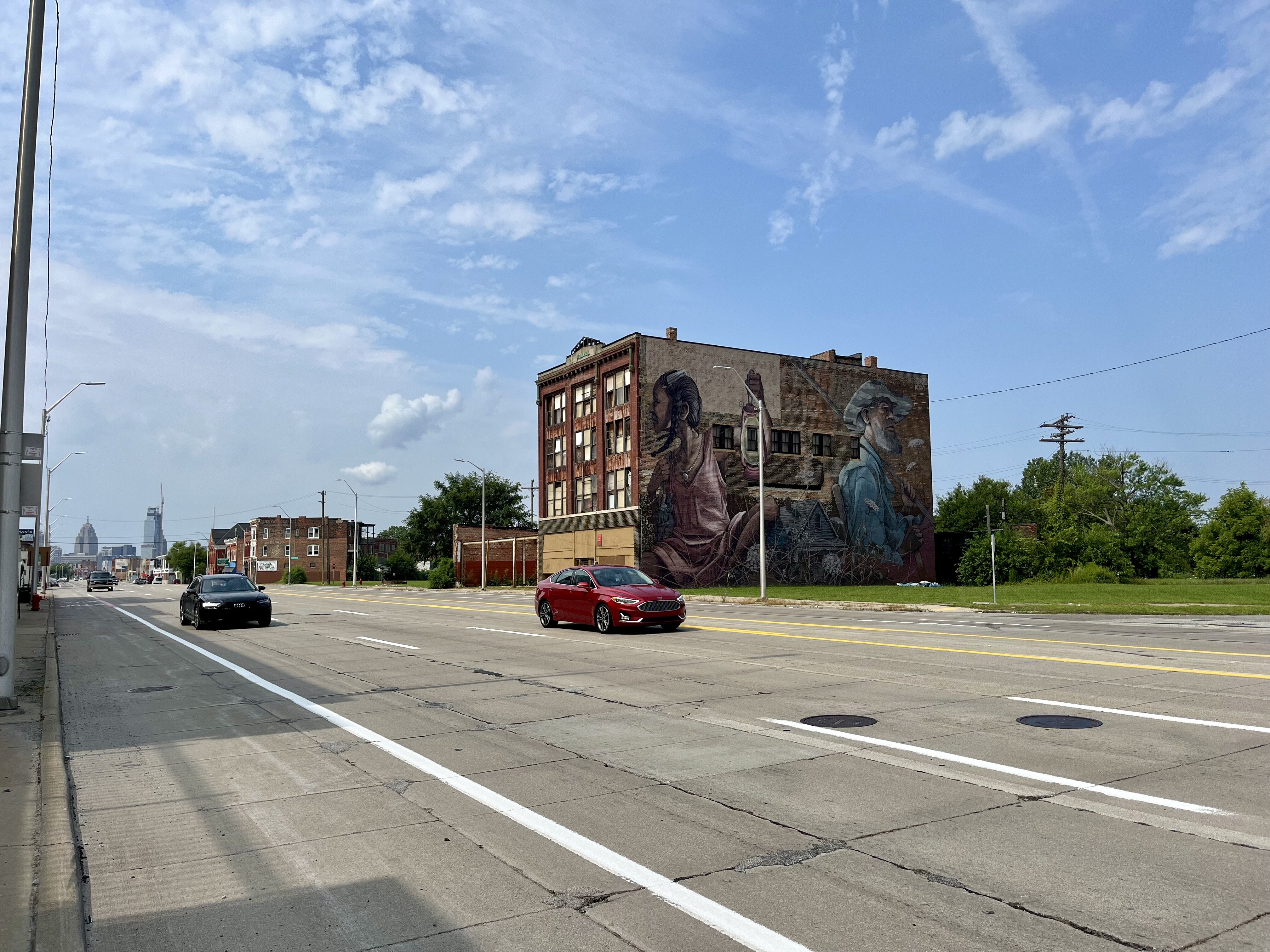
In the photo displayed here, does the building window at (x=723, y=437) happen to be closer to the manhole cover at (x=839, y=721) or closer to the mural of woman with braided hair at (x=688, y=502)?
the mural of woman with braided hair at (x=688, y=502)

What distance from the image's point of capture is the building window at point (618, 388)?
5738cm

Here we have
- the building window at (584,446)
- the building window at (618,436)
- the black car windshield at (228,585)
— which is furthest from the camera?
the building window at (584,446)

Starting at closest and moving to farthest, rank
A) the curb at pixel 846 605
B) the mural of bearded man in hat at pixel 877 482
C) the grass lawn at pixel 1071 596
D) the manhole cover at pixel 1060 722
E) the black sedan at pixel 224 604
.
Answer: the manhole cover at pixel 1060 722, the black sedan at pixel 224 604, the grass lawn at pixel 1071 596, the curb at pixel 846 605, the mural of bearded man in hat at pixel 877 482

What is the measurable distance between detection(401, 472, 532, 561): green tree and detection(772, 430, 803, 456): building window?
64286mm

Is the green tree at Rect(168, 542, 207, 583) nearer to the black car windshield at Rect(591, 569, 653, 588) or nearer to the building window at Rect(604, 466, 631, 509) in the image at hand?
the building window at Rect(604, 466, 631, 509)

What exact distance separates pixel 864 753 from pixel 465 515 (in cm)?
11505

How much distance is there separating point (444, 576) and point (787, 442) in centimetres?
3033

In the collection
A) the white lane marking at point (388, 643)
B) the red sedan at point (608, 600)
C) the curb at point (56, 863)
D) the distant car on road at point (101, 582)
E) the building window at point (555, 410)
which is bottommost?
the distant car on road at point (101, 582)

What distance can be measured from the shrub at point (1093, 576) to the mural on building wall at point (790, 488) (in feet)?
40.0

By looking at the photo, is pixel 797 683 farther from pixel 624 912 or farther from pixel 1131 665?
pixel 624 912

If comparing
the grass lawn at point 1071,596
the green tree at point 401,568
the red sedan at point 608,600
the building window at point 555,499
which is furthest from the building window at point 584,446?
the green tree at point 401,568

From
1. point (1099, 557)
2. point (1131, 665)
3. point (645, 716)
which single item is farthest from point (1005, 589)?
point (645, 716)

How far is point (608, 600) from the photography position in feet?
65.3

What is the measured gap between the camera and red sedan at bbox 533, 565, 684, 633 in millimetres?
19641
